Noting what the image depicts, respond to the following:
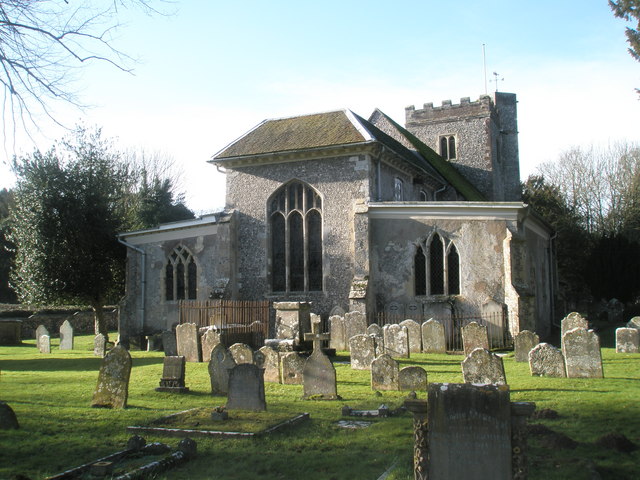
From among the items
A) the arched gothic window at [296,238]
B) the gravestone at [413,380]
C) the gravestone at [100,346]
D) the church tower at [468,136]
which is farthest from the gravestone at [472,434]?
the church tower at [468,136]

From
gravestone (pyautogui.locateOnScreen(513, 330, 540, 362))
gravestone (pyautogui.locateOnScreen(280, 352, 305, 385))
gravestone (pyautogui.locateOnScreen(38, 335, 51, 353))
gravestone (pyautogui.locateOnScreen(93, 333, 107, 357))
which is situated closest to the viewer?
gravestone (pyautogui.locateOnScreen(280, 352, 305, 385))

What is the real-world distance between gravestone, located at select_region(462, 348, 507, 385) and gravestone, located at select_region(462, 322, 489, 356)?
4.97m

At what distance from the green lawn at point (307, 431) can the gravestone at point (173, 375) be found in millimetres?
229

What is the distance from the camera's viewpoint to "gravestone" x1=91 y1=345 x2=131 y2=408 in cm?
945

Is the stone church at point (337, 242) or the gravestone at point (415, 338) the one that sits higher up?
the stone church at point (337, 242)

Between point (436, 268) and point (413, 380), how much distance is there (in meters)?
9.58

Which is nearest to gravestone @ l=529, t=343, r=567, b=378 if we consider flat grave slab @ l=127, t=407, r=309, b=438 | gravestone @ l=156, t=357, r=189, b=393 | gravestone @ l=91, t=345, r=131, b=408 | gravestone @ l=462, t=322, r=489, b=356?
gravestone @ l=462, t=322, r=489, b=356

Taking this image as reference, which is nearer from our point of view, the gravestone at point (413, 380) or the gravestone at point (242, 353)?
the gravestone at point (413, 380)

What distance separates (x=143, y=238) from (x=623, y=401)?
1884 cm

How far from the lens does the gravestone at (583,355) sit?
449 inches

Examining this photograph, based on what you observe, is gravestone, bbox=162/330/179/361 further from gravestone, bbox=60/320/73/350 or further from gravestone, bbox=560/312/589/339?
gravestone, bbox=560/312/589/339

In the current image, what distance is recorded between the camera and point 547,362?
11711mm

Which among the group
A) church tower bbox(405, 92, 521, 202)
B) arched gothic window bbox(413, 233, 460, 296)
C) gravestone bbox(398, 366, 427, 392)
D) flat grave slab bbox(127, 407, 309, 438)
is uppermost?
church tower bbox(405, 92, 521, 202)

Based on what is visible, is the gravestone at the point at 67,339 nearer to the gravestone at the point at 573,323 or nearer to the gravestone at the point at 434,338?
the gravestone at the point at 434,338
